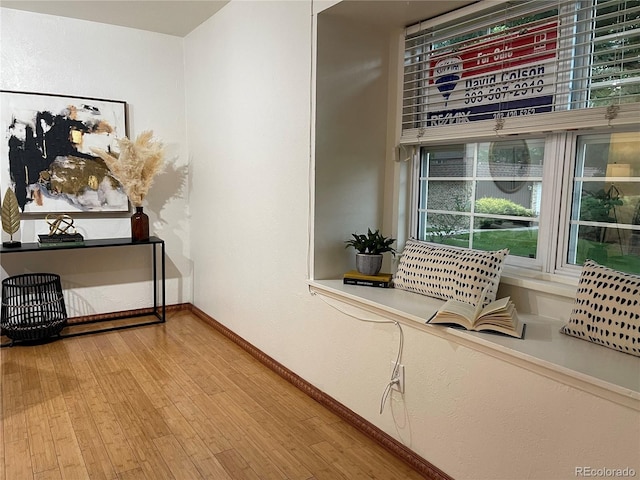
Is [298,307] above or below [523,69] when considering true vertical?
below

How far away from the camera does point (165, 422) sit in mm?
2383

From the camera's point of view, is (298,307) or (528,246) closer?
(528,246)

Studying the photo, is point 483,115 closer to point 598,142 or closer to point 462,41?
point 462,41

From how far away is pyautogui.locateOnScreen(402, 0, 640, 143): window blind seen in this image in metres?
1.83

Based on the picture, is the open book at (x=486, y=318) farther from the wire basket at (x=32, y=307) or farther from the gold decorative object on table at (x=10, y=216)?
the gold decorative object on table at (x=10, y=216)

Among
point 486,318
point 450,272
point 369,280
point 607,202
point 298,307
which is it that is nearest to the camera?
point 486,318

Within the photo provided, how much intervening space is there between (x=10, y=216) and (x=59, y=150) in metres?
0.63

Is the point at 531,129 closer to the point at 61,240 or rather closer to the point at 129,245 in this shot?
the point at 129,245

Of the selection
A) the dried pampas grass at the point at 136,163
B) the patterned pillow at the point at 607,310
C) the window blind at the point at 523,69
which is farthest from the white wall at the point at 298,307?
the window blind at the point at 523,69

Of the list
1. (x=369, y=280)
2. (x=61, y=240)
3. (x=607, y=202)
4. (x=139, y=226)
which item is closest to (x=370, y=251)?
(x=369, y=280)

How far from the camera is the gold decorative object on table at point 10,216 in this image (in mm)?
3377

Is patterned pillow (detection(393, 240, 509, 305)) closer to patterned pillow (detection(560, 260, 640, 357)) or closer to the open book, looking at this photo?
the open book

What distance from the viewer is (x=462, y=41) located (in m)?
2.41

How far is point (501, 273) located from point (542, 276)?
0.17m
